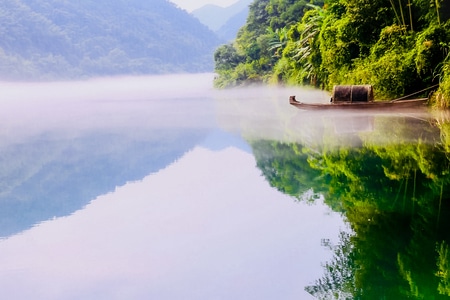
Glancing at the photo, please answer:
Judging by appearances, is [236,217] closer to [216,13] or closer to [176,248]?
[176,248]

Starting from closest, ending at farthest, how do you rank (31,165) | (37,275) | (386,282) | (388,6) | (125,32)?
1. (386,282)
2. (37,275)
3. (31,165)
4. (388,6)
5. (125,32)

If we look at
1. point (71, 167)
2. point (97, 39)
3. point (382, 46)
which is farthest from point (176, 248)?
point (97, 39)

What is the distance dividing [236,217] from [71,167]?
183 inches

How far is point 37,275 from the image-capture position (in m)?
Result: 4.11

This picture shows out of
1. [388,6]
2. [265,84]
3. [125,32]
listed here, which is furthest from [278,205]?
[125,32]

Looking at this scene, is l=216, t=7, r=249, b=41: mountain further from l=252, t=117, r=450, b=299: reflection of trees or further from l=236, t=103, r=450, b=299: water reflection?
l=252, t=117, r=450, b=299: reflection of trees

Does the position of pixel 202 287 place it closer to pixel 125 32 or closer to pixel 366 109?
pixel 366 109

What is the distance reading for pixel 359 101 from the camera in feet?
43.8

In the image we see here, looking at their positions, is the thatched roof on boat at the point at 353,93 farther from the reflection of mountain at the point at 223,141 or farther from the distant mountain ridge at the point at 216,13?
the distant mountain ridge at the point at 216,13

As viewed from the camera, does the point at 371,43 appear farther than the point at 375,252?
Yes

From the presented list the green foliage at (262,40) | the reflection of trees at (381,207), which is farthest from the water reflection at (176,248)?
the green foliage at (262,40)

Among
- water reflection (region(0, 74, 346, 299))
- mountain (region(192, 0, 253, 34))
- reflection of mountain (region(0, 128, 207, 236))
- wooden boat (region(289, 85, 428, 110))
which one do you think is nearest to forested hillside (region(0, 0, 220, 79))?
mountain (region(192, 0, 253, 34))

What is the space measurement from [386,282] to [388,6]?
1263cm

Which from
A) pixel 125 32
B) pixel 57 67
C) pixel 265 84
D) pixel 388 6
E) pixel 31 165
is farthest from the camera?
pixel 125 32
